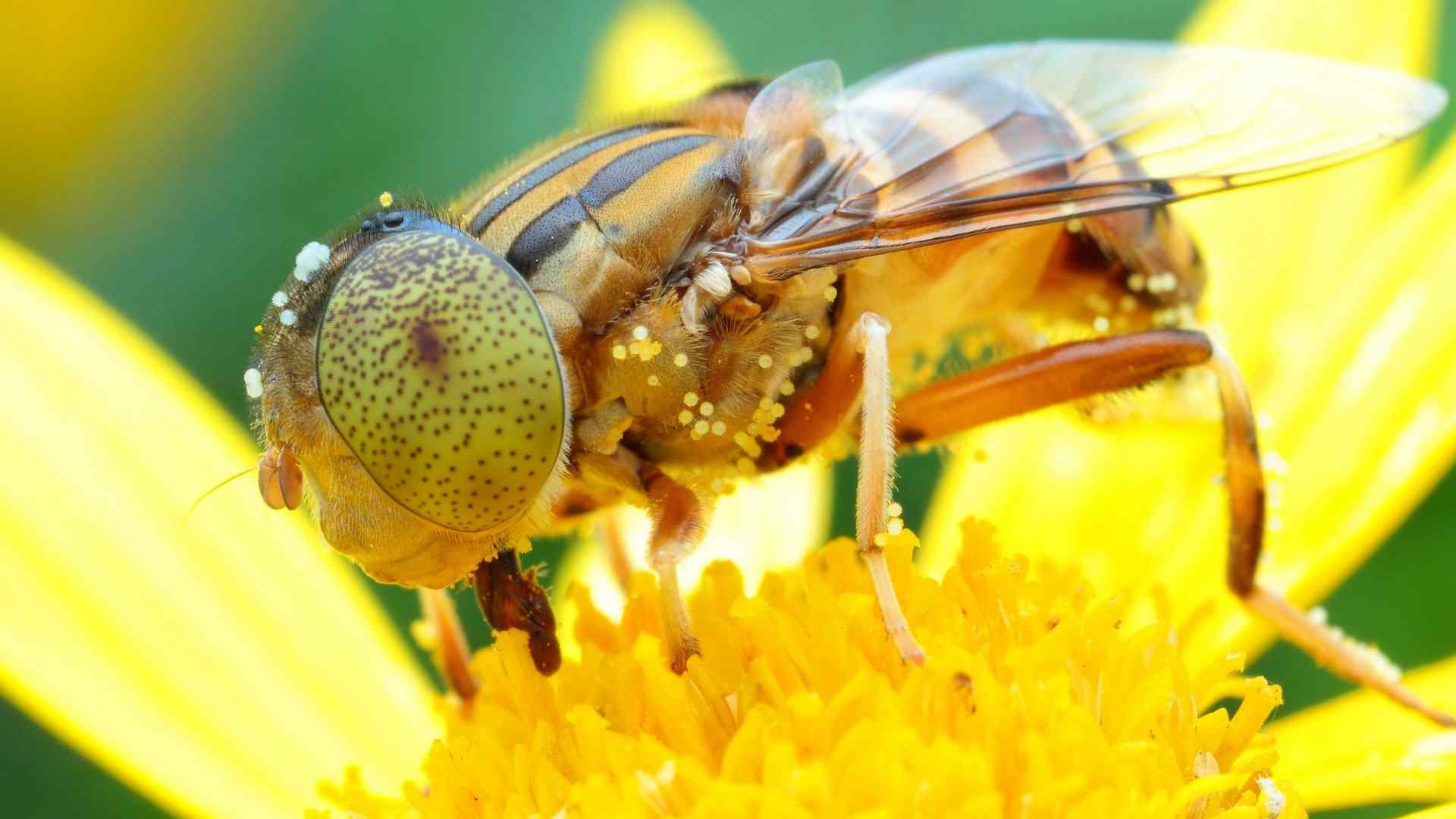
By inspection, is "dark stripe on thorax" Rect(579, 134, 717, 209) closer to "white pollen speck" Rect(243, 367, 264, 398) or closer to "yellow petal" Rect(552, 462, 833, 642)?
"white pollen speck" Rect(243, 367, 264, 398)

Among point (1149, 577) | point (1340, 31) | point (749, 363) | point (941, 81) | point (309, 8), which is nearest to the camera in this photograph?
point (749, 363)

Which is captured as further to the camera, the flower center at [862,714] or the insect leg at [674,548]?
the insect leg at [674,548]

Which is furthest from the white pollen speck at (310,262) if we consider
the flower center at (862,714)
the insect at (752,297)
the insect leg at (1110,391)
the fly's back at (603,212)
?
the insect leg at (1110,391)

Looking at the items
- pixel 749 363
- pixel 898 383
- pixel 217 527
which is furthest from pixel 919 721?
pixel 217 527

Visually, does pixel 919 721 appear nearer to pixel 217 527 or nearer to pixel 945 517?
pixel 945 517

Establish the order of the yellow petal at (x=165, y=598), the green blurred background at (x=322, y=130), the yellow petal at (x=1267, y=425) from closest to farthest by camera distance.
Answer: the yellow petal at (x=165, y=598), the yellow petal at (x=1267, y=425), the green blurred background at (x=322, y=130)

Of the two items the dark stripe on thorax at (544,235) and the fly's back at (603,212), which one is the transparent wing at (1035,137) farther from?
the dark stripe on thorax at (544,235)

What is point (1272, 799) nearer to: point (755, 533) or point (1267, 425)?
point (1267, 425)
